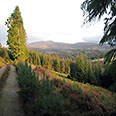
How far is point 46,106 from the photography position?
10.0 feet

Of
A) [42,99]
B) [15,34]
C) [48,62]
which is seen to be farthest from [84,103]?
[48,62]

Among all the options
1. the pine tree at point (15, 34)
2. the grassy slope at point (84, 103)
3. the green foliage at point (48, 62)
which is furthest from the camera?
the green foliage at point (48, 62)

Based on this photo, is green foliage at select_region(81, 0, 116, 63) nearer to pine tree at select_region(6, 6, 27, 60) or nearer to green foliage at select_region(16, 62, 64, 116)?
green foliage at select_region(16, 62, 64, 116)

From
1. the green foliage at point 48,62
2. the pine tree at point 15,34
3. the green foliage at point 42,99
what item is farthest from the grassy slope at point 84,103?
the green foliage at point 48,62

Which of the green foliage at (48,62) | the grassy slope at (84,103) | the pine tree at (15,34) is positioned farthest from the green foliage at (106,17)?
the green foliage at (48,62)

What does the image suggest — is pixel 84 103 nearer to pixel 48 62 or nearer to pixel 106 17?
pixel 106 17

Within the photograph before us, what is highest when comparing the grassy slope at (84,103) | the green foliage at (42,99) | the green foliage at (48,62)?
the green foliage at (42,99)

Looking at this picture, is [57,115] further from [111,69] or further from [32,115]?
[111,69]

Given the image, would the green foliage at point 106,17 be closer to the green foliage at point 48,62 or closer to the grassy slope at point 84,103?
the grassy slope at point 84,103

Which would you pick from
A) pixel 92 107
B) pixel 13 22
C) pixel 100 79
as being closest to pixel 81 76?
pixel 100 79

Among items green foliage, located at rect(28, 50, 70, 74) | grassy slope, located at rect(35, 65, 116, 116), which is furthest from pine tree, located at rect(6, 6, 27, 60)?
green foliage, located at rect(28, 50, 70, 74)

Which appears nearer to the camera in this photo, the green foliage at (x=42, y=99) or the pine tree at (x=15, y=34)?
the green foliage at (x=42, y=99)

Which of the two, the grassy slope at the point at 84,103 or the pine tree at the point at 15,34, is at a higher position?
the pine tree at the point at 15,34

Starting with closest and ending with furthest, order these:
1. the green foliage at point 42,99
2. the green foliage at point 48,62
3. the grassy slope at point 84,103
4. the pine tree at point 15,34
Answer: the green foliage at point 42,99 < the grassy slope at point 84,103 < the pine tree at point 15,34 < the green foliage at point 48,62
